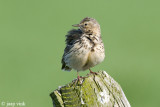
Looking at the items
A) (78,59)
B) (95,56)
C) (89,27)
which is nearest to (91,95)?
(95,56)

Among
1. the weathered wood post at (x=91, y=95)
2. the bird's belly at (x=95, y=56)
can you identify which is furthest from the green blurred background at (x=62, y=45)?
the weathered wood post at (x=91, y=95)

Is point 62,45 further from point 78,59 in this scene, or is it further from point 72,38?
point 78,59

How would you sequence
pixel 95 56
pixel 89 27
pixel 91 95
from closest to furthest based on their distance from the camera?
pixel 91 95 < pixel 95 56 < pixel 89 27

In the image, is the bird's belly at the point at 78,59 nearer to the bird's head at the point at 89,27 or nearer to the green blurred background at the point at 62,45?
the bird's head at the point at 89,27

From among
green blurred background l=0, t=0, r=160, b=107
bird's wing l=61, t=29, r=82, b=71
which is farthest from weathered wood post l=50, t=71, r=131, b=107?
green blurred background l=0, t=0, r=160, b=107

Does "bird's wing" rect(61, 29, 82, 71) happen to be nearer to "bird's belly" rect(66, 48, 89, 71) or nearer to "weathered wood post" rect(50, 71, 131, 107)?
"bird's belly" rect(66, 48, 89, 71)

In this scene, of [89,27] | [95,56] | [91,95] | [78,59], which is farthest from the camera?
[89,27]
